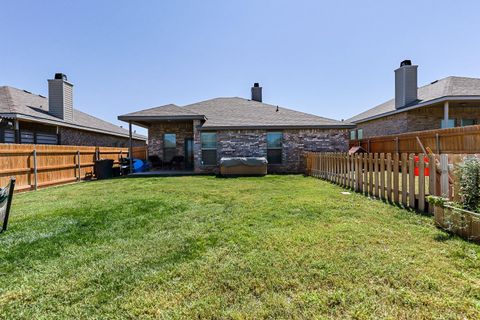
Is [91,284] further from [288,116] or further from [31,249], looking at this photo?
[288,116]

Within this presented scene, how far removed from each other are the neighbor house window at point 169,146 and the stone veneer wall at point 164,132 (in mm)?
188

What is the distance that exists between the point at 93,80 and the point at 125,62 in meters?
3.72

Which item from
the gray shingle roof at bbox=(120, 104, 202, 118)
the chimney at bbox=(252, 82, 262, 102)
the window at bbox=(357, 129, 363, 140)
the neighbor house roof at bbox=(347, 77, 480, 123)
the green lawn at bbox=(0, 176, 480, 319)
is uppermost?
the chimney at bbox=(252, 82, 262, 102)

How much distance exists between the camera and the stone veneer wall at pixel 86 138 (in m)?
14.6

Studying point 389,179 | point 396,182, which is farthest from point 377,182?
point 396,182

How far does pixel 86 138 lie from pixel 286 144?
1348 cm

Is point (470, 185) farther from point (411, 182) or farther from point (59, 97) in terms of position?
point (59, 97)

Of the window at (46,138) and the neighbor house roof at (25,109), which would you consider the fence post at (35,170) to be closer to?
the neighbor house roof at (25,109)

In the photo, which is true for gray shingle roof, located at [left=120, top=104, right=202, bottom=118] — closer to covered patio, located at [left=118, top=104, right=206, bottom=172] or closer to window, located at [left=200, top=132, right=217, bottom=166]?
window, located at [left=200, top=132, right=217, bottom=166]

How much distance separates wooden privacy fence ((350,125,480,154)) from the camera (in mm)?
9555

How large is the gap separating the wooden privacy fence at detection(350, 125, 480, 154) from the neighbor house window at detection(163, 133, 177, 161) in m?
12.8

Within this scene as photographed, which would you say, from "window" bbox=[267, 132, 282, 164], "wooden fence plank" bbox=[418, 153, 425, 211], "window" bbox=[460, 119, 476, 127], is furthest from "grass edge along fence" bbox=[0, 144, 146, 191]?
"window" bbox=[460, 119, 476, 127]

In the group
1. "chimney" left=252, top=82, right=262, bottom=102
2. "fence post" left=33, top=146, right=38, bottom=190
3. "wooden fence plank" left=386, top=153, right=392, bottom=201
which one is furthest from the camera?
"chimney" left=252, top=82, right=262, bottom=102

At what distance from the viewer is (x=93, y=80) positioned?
16578 millimetres
